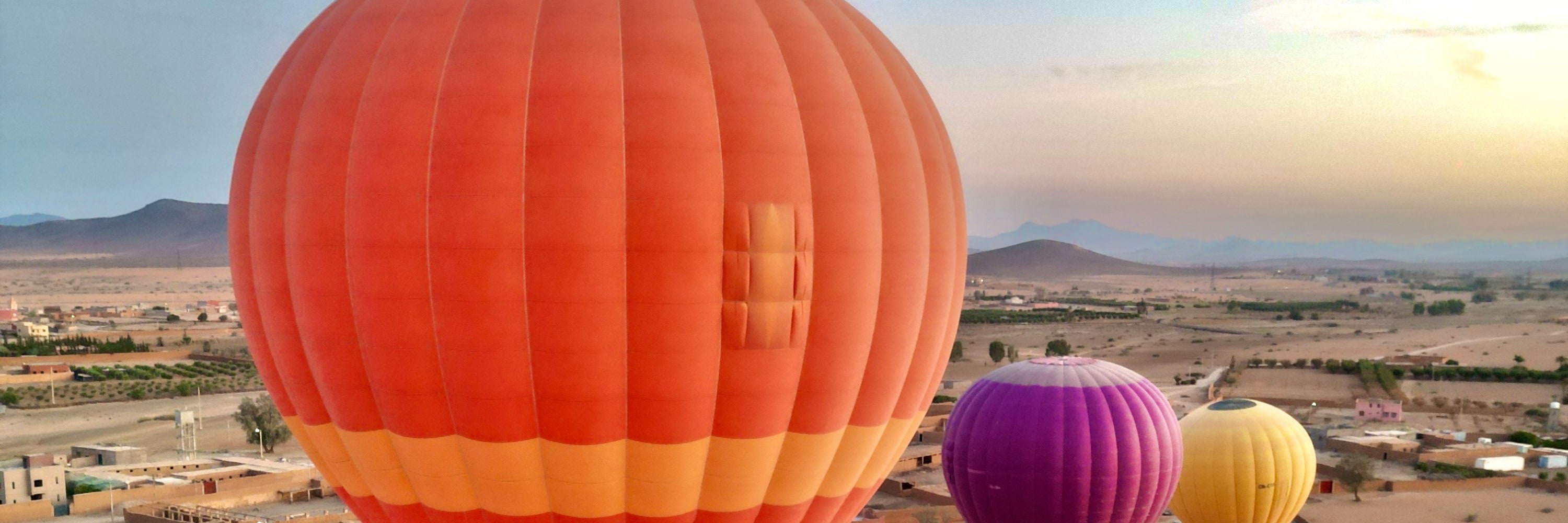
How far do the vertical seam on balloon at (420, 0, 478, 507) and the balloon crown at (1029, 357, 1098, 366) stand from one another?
45.9 feet

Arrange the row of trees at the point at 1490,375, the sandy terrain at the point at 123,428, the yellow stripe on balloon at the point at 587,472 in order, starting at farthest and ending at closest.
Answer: the row of trees at the point at 1490,375
the sandy terrain at the point at 123,428
the yellow stripe on balloon at the point at 587,472

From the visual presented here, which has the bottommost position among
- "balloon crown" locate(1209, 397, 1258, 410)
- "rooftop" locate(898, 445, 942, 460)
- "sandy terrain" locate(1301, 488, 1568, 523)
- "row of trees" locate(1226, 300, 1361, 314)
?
"sandy terrain" locate(1301, 488, 1568, 523)

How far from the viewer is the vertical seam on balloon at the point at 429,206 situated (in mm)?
10672

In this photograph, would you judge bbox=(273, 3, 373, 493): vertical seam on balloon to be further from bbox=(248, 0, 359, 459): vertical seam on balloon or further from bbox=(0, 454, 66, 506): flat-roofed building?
bbox=(0, 454, 66, 506): flat-roofed building

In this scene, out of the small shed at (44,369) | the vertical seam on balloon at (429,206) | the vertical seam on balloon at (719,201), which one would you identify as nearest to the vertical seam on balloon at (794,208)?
the vertical seam on balloon at (719,201)

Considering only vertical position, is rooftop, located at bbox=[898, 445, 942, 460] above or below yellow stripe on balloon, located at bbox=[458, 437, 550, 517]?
below

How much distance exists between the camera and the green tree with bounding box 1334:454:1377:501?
34.2 meters

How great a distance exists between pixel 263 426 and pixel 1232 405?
3299 cm

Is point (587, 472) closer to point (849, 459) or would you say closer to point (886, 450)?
point (849, 459)

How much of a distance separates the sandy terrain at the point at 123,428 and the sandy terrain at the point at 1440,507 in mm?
30757

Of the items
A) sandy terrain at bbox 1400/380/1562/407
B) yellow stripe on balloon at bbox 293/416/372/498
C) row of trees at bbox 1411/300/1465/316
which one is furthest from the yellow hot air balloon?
row of trees at bbox 1411/300/1465/316

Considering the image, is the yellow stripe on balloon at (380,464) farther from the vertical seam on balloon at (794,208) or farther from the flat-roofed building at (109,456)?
the flat-roofed building at (109,456)

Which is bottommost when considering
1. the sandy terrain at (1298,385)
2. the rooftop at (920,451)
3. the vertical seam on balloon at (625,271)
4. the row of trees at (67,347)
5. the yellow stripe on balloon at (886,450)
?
the sandy terrain at (1298,385)

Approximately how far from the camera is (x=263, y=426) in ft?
151
